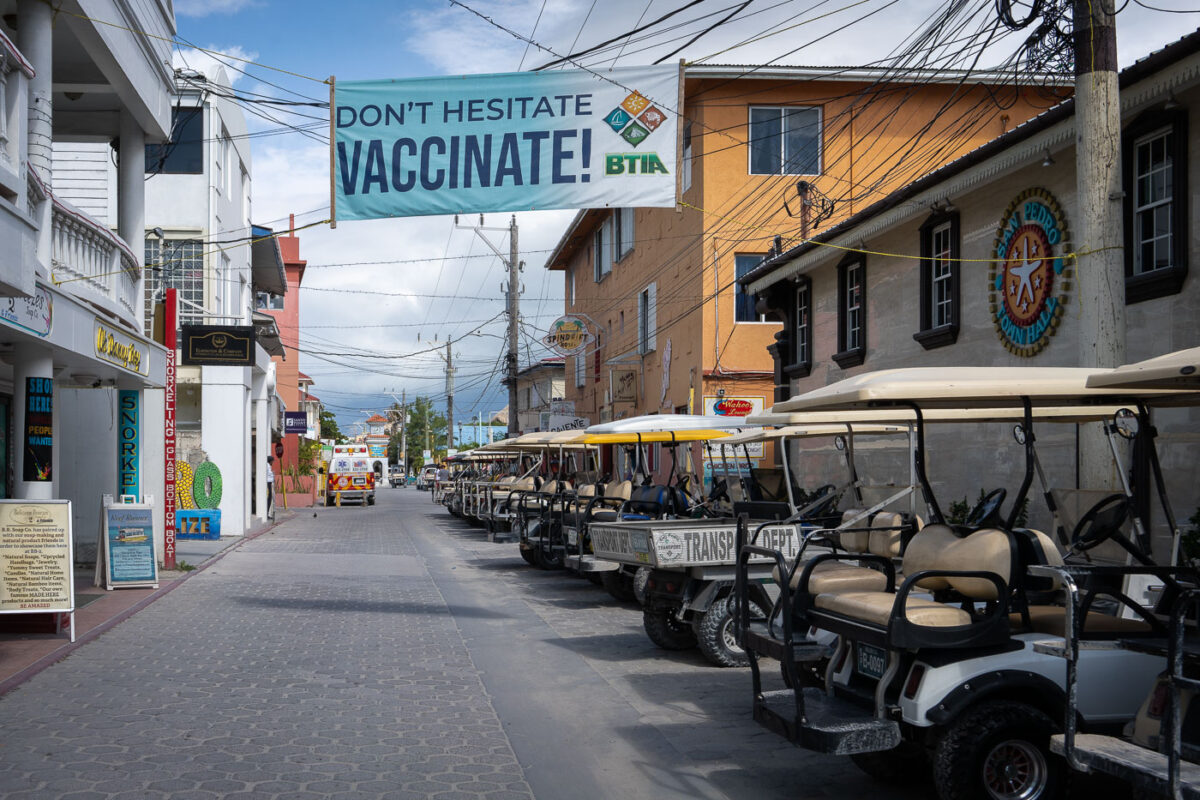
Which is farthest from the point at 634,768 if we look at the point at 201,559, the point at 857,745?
the point at 201,559

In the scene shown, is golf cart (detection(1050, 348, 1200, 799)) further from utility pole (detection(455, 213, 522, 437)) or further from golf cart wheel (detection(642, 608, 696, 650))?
utility pole (detection(455, 213, 522, 437))

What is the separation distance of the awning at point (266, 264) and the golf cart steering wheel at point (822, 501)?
74.7 feet

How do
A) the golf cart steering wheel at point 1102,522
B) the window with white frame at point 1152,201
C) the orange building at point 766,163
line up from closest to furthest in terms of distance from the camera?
the golf cart steering wheel at point 1102,522 → the window with white frame at point 1152,201 → the orange building at point 766,163

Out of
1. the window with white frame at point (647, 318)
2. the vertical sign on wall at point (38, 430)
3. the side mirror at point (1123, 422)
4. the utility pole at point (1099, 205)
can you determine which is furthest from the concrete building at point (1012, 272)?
the vertical sign on wall at point (38, 430)

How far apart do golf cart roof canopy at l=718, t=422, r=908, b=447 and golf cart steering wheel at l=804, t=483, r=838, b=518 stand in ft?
2.31

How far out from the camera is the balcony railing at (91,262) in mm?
11727

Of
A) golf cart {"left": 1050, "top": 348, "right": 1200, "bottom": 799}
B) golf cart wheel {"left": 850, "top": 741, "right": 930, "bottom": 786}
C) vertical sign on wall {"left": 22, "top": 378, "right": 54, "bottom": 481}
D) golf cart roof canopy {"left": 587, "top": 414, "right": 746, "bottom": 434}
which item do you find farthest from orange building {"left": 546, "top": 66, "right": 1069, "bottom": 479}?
golf cart {"left": 1050, "top": 348, "right": 1200, "bottom": 799}

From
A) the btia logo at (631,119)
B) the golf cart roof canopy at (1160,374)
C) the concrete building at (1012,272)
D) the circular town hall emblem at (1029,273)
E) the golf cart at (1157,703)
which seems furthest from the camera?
the circular town hall emblem at (1029,273)

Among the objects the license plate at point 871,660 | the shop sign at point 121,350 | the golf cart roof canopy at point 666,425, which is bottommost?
the license plate at point 871,660

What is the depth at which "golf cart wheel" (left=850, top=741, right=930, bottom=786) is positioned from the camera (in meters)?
6.05

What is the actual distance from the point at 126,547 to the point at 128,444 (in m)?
1.85

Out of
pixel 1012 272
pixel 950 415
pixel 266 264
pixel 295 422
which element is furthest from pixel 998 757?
pixel 295 422

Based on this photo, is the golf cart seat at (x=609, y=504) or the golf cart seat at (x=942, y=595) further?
the golf cart seat at (x=609, y=504)

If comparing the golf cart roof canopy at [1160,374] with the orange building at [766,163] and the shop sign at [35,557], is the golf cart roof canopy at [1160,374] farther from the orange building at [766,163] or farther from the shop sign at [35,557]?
the orange building at [766,163]
